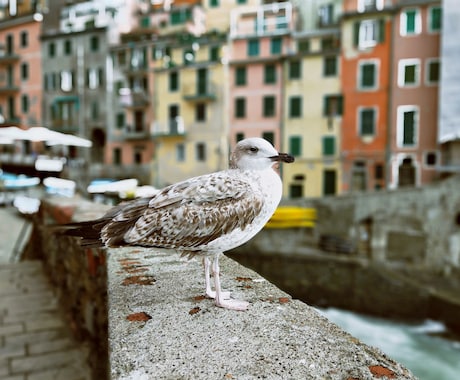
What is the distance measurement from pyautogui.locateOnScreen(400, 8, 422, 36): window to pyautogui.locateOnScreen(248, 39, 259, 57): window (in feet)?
24.1

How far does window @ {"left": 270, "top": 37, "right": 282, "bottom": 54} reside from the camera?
22047 mm

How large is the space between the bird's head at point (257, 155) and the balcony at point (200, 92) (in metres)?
21.8

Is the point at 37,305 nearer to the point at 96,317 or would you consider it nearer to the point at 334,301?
the point at 96,317

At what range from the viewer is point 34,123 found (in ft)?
98.0

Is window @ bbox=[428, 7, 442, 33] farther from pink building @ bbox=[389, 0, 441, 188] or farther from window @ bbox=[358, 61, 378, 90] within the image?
window @ bbox=[358, 61, 378, 90]

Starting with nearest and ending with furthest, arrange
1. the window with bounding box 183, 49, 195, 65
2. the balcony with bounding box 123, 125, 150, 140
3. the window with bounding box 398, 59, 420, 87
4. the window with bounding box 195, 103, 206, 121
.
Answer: the window with bounding box 398, 59, 420, 87 → the window with bounding box 183, 49, 195, 65 → the window with bounding box 195, 103, 206, 121 → the balcony with bounding box 123, 125, 150, 140

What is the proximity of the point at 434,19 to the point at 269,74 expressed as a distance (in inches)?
326

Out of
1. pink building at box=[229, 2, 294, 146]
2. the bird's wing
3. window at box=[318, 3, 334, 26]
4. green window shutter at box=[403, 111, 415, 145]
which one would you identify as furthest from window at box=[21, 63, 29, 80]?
the bird's wing

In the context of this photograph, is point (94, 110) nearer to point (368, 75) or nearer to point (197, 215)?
point (368, 75)

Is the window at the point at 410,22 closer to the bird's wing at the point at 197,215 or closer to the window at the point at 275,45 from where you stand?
the window at the point at 275,45

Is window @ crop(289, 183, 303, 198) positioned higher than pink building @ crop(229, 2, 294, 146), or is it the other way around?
pink building @ crop(229, 2, 294, 146)

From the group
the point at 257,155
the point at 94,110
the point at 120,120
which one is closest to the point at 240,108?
the point at 120,120

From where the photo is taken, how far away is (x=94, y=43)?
27219mm

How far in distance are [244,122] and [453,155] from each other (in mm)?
10621
